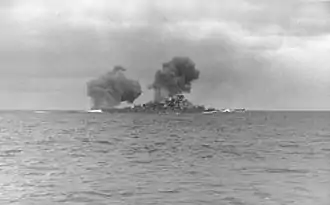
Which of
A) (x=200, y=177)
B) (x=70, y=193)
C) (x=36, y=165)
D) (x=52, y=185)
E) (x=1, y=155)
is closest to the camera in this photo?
(x=70, y=193)

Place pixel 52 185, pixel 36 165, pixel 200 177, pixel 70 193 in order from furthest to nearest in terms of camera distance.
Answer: pixel 36 165, pixel 200 177, pixel 52 185, pixel 70 193

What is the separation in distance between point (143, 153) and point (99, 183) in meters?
17.9

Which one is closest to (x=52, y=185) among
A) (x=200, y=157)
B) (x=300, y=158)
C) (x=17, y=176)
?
(x=17, y=176)

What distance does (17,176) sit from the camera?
28.7m

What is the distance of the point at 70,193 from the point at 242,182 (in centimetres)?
798

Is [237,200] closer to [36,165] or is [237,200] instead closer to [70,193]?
[70,193]

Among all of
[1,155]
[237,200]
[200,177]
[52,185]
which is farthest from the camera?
[1,155]

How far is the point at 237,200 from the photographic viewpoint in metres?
21.3

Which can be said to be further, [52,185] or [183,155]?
[183,155]

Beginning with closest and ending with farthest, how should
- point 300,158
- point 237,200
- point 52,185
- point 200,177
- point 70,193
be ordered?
point 237,200
point 70,193
point 52,185
point 200,177
point 300,158

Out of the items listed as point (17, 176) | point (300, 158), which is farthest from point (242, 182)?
point (300, 158)

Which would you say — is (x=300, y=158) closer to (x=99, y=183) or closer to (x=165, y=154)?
(x=165, y=154)

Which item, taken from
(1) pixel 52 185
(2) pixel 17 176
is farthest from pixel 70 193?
(2) pixel 17 176

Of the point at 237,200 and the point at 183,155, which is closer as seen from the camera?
the point at 237,200
